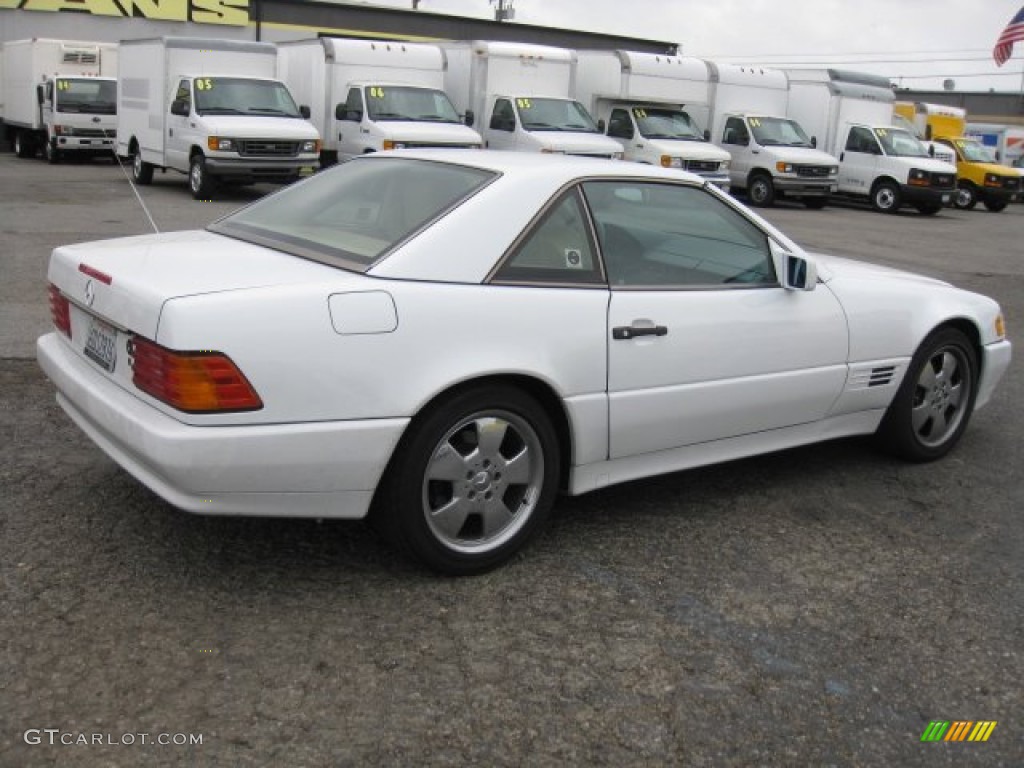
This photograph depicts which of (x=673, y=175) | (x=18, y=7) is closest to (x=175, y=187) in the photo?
(x=18, y=7)

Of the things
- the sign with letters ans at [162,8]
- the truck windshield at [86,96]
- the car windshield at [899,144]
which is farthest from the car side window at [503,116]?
the sign with letters ans at [162,8]

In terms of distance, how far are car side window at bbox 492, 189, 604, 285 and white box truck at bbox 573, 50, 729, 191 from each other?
17476 mm

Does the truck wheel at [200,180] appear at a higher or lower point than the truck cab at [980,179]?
lower

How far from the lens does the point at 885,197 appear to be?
24.6 metres

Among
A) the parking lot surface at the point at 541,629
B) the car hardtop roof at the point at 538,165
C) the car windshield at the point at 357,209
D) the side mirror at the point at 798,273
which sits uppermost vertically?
the car hardtop roof at the point at 538,165

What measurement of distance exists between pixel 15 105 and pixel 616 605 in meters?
28.3

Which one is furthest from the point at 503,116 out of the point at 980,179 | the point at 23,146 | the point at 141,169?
the point at 980,179

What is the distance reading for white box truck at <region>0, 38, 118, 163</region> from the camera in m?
24.4

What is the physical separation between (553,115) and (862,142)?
8.58 metres

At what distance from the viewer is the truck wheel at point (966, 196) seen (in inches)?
1099

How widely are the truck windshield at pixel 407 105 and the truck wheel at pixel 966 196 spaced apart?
1533 cm

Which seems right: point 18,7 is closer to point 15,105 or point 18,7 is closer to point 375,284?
point 15,105

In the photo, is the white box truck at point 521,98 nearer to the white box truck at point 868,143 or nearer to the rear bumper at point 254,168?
the rear bumper at point 254,168

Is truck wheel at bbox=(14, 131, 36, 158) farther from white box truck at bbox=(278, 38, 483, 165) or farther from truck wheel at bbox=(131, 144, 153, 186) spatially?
white box truck at bbox=(278, 38, 483, 165)
